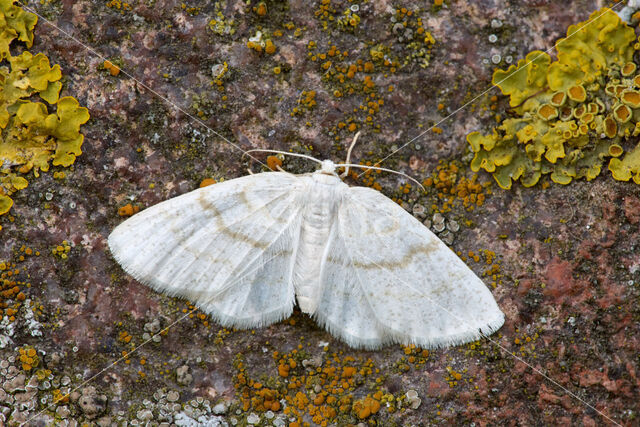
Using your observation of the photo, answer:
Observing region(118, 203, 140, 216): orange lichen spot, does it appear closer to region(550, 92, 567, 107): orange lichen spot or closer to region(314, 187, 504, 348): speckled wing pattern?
region(314, 187, 504, 348): speckled wing pattern

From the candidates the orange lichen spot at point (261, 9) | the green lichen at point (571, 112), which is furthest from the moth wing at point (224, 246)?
the green lichen at point (571, 112)

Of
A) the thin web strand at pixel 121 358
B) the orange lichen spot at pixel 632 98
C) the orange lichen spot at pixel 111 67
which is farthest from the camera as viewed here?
the orange lichen spot at pixel 111 67

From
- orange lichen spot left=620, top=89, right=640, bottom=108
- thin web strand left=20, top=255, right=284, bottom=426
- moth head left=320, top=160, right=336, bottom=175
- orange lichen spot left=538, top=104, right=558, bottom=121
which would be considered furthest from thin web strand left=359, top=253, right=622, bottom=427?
orange lichen spot left=620, top=89, right=640, bottom=108

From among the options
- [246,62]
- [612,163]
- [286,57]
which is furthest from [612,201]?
[246,62]

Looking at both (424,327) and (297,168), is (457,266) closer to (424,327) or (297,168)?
(424,327)

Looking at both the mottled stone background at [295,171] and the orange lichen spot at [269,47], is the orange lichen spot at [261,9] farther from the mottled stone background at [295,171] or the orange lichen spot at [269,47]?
the orange lichen spot at [269,47]
